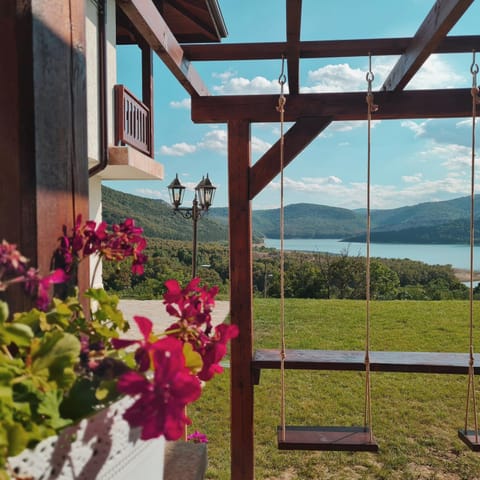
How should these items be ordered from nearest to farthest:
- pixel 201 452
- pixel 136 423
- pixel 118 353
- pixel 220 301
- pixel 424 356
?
pixel 136 423
pixel 118 353
pixel 201 452
pixel 424 356
pixel 220 301

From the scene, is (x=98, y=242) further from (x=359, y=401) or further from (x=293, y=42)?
(x=359, y=401)

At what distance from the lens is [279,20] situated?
62.8 inches

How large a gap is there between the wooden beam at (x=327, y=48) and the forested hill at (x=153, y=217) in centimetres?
765

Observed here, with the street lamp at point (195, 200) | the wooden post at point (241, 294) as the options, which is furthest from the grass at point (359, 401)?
the street lamp at point (195, 200)

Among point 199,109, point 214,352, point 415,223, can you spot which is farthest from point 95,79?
point 415,223

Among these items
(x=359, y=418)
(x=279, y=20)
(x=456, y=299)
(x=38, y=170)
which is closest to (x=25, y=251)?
(x=38, y=170)

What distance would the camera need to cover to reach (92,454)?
1.50ft

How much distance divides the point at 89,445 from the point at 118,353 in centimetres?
13

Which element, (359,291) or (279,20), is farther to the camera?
(359,291)

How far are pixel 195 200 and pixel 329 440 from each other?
2916 mm

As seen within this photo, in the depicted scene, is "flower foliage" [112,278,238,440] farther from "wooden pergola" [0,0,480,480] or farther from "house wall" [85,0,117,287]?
"house wall" [85,0,117,287]

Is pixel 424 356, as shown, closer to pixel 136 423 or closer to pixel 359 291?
pixel 136 423

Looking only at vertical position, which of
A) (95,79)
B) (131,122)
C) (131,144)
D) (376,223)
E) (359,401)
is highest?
(95,79)

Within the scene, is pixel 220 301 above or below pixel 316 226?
below
